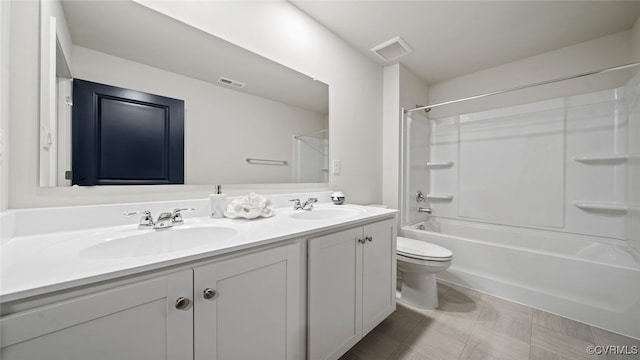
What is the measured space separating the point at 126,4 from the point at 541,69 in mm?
3242

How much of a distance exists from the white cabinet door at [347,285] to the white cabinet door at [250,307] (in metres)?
0.10

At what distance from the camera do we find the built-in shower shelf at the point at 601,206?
1.80 m

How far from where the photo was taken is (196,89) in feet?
3.79

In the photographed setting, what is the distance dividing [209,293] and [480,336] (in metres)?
1.65

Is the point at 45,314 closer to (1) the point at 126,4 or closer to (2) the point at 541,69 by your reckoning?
(1) the point at 126,4

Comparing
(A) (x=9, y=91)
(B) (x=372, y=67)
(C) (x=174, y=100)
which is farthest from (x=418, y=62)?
(A) (x=9, y=91)

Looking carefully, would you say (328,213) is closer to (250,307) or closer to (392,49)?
(250,307)

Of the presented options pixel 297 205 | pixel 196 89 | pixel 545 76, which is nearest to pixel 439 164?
pixel 545 76

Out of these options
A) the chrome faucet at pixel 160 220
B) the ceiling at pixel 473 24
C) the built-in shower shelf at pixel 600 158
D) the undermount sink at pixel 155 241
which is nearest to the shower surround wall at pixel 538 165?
the built-in shower shelf at pixel 600 158

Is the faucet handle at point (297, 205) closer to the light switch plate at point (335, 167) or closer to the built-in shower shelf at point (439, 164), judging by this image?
the light switch plate at point (335, 167)

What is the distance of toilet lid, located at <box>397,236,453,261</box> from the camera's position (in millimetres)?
1601

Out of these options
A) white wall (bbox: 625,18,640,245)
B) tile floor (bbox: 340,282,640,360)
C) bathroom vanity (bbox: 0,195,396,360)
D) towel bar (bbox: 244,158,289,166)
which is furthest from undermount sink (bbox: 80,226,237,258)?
white wall (bbox: 625,18,640,245)

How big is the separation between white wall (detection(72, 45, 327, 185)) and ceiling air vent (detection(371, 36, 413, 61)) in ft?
3.61

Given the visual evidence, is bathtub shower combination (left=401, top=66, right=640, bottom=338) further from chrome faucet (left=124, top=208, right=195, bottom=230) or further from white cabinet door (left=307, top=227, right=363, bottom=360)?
chrome faucet (left=124, top=208, right=195, bottom=230)
